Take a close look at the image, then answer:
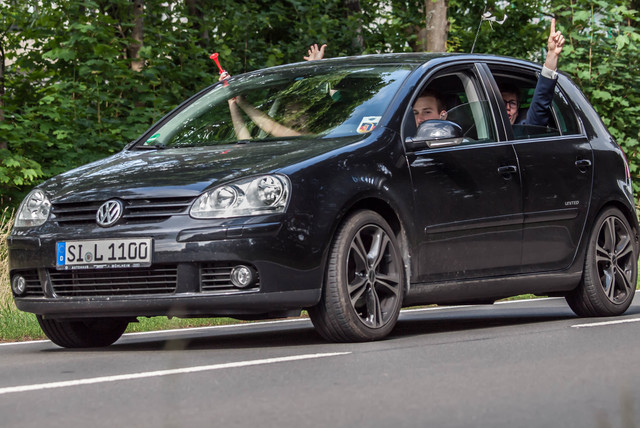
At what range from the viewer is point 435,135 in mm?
8016

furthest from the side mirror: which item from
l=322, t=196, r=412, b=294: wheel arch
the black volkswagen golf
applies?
l=322, t=196, r=412, b=294: wheel arch

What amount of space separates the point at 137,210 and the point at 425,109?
2339 millimetres

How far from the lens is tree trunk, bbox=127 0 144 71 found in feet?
60.6

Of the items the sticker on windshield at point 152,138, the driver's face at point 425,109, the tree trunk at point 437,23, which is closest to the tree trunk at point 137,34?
the tree trunk at point 437,23

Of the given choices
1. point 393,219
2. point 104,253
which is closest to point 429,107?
point 393,219

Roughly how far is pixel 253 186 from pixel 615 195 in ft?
12.0

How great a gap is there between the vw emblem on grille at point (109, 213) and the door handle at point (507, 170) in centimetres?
270

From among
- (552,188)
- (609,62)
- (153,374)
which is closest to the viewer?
(153,374)

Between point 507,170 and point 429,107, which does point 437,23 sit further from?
point 507,170

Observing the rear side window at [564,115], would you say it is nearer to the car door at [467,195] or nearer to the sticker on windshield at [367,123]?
the car door at [467,195]

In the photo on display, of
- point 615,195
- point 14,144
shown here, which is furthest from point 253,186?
point 14,144

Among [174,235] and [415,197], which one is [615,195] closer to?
[415,197]

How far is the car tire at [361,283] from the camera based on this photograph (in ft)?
23.9

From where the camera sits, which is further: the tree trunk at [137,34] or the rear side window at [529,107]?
the tree trunk at [137,34]
